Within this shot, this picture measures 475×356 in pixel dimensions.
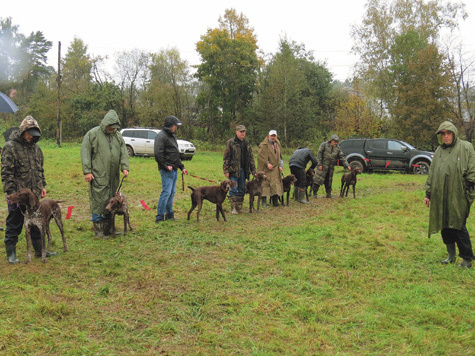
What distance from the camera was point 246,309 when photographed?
3.88 m

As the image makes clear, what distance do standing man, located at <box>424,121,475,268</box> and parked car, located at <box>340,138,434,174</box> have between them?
13.7 metres

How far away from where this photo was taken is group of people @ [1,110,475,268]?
5180 mm

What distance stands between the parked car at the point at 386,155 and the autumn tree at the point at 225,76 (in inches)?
610

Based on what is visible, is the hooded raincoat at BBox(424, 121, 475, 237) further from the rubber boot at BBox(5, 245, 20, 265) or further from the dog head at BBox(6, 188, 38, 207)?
the rubber boot at BBox(5, 245, 20, 265)

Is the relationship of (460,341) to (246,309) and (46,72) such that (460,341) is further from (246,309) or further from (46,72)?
(46,72)

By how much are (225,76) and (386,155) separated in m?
17.8

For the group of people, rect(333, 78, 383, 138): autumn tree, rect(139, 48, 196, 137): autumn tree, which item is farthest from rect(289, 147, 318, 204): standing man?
rect(139, 48, 196, 137): autumn tree

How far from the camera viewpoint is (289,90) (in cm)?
2850

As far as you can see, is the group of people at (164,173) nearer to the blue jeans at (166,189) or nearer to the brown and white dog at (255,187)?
the blue jeans at (166,189)

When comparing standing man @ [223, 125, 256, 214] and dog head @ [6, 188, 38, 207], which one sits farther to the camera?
standing man @ [223, 125, 256, 214]

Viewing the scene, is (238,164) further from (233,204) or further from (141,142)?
(141,142)

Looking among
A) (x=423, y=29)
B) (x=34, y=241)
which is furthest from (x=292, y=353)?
(x=423, y=29)

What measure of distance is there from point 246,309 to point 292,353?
0.84 m

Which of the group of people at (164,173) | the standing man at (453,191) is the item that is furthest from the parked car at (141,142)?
the standing man at (453,191)
